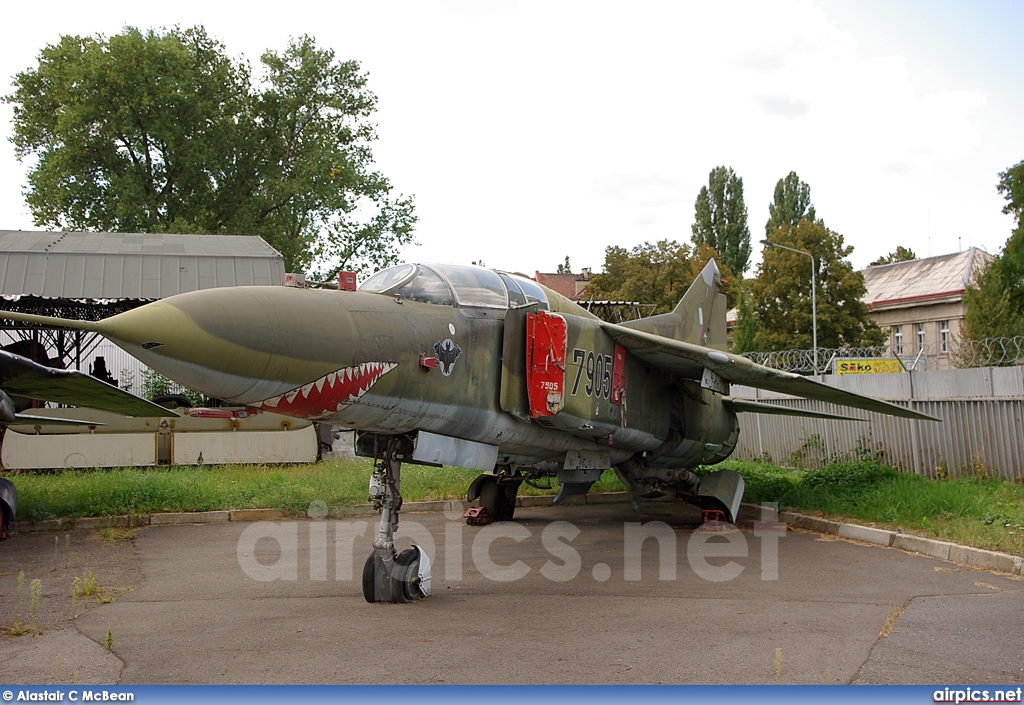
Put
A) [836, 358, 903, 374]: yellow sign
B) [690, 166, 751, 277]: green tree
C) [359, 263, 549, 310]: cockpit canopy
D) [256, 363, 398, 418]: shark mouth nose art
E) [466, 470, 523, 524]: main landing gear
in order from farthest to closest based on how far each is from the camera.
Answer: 1. [690, 166, 751, 277]: green tree
2. [836, 358, 903, 374]: yellow sign
3. [466, 470, 523, 524]: main landing gear
4. [359, 263, 549, 310]: cockpit canopy
5. [256, 363, 398, 418]: shark mouth nose art

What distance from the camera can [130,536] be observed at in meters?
10.2

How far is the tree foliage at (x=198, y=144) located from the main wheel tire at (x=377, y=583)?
1073 inches

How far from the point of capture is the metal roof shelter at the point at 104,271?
59.1 feet

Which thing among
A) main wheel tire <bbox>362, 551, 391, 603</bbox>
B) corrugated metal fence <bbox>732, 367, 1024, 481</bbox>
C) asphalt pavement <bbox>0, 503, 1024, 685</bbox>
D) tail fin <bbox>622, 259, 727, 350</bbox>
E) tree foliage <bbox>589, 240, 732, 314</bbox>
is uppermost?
Answer: tree foliage <bbox>589, 240, 732, 314</bbox>

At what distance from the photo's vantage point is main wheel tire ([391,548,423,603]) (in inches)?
268

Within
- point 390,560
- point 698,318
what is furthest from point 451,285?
point 698,318

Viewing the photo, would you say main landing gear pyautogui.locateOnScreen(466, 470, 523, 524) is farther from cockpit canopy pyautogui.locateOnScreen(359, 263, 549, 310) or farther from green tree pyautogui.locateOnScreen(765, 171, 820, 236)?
green tree pyautogui.locateOnScreen(765, 171, 820, 236)

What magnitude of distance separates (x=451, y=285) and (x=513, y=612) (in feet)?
9.45

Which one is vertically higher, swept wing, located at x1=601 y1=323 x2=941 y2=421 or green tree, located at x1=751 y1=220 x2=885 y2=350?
green tree, located at x1=751 y1=220 x2=885 y2=350

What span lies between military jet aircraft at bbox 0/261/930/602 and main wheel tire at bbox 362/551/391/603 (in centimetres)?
1

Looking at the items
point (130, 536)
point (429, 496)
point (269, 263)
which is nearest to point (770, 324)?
point (269, 263)

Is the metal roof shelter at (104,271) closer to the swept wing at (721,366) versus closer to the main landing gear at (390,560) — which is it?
the swept wing at (721,366)

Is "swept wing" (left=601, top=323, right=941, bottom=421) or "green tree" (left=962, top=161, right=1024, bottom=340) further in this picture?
"green tree" (left=962, top=161, right=1024, bottom=340)

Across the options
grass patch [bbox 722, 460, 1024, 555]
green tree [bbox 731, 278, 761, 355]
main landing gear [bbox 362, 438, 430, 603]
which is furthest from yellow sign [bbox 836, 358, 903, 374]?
main landing gear [bbox 362, 438, 430, 603]
